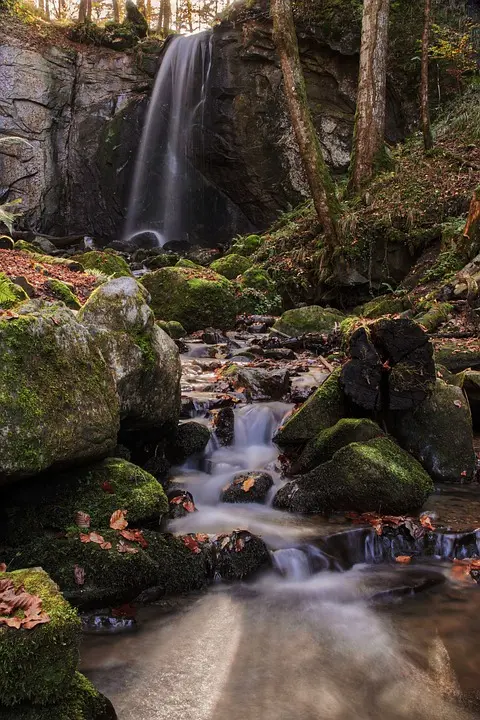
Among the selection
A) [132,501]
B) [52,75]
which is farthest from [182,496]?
[52,75]

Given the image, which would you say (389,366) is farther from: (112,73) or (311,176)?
(112,73)

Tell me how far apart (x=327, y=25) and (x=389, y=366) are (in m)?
17.6

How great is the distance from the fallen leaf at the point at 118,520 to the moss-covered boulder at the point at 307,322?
7227mm

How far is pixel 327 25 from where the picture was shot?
1872 cm

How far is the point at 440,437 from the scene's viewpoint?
5590 millimetres

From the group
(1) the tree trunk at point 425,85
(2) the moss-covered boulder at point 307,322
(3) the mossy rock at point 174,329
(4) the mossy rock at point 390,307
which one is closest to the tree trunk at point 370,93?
(1) the tree trunk at point 425,85

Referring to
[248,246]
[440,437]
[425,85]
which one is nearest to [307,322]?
[440,437]

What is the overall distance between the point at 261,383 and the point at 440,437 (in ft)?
8.13

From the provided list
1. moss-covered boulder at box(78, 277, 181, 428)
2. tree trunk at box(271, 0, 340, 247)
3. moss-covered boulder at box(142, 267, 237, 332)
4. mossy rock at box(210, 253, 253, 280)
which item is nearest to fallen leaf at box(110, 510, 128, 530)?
moss-covered boulder at box(78, 277, 181, 428)

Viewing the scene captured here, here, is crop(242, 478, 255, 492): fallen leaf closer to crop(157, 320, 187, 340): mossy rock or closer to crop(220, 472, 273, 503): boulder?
crop(220, 472, 273, 503): boulder

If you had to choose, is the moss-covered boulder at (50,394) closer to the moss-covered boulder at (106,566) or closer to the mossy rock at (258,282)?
the moss-covered boulder at (106,566)

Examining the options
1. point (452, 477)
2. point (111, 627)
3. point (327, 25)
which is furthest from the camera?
point (327, 25)

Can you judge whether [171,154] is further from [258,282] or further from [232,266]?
[258,282]

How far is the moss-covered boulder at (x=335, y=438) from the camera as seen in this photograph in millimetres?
5301
